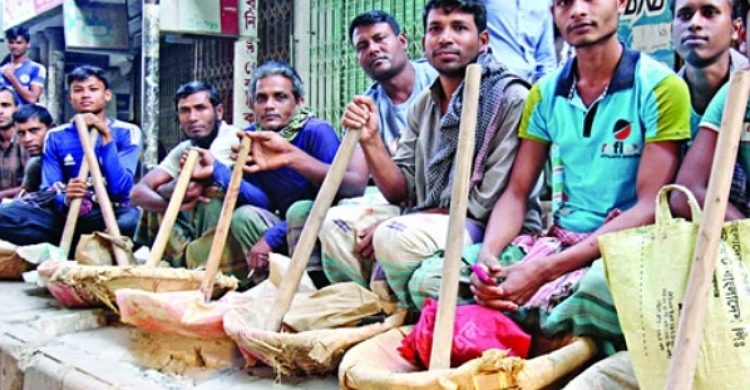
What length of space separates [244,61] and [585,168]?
18.2ft

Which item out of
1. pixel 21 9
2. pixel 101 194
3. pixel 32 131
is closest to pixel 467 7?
A: pixel 101 194

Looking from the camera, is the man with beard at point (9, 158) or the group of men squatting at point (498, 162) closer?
the group of men squatting at point (498, 162)

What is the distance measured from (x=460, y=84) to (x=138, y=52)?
30.9 feet

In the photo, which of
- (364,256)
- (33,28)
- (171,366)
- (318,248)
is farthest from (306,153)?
(33,28)

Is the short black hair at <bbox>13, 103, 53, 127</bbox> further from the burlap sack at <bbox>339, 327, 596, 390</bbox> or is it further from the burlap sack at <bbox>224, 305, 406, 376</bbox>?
the burlap sack at <bbox>339, 327, 596, 390</bbox>

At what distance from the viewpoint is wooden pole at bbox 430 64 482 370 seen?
246 centimetres

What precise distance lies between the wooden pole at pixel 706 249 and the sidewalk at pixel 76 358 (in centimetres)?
131

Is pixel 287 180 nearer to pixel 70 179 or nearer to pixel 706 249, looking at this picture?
pixel 70 179

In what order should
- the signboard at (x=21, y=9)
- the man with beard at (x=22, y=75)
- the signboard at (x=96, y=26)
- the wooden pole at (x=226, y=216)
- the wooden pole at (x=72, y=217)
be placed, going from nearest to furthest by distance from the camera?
the wooden pole at (x=226, y=216)
the wooden pole at (x=72, y=217)
the man with beard at (x=22, y=75)
the signboard at (x=96, y=26)
the signboard at (x=21, y=9)

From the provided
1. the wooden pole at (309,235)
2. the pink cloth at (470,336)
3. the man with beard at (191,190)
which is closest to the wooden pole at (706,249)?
the pink cloth at (470,336)

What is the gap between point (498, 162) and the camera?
3.14 m

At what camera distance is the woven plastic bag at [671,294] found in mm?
2002

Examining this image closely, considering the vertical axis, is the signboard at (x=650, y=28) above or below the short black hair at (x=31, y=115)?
above

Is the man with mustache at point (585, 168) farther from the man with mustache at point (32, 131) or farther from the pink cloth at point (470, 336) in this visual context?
the man with mustache at point (32, 131)
